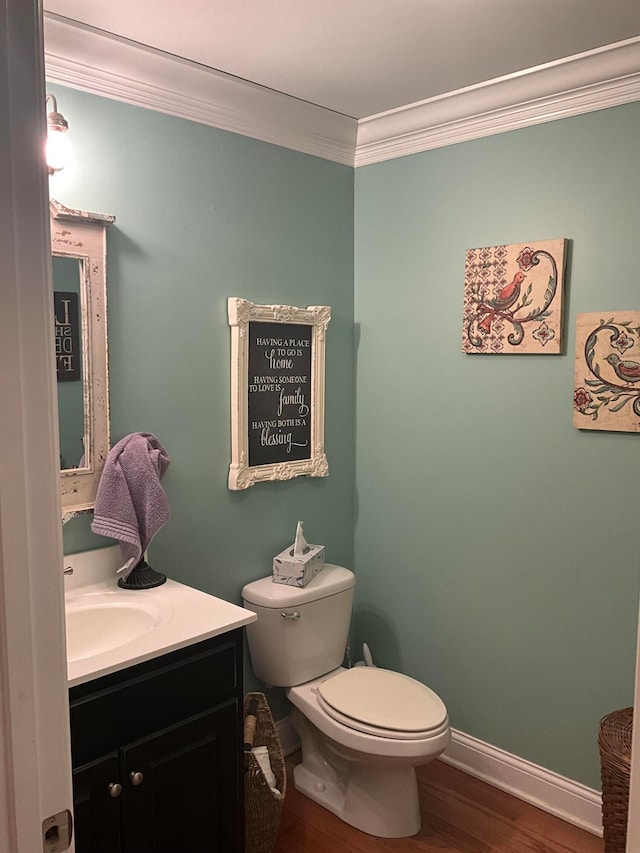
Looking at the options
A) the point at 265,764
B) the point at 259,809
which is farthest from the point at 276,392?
the point at 259,809

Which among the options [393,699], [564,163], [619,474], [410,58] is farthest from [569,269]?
[393,699]

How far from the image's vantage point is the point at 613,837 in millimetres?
2006

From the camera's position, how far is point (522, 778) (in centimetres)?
248

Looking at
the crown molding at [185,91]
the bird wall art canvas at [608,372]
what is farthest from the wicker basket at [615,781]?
the crown molding at [185,91]

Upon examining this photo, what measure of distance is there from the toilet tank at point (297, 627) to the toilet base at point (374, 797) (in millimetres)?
264

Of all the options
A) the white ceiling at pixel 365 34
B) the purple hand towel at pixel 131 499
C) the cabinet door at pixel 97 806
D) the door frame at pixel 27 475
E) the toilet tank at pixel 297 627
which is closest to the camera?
the door frame at pixel 27 475

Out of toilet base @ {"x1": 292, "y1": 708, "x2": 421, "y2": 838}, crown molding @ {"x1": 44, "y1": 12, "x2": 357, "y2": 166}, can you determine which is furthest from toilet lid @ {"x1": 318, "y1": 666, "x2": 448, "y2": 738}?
crown molding @ {"x1": 44, "y1": 12, "x2": 357, "y2": 166}

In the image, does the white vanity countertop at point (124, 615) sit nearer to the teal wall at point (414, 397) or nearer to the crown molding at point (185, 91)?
the teal wall at point (414, 397)

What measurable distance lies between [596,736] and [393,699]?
667 mm

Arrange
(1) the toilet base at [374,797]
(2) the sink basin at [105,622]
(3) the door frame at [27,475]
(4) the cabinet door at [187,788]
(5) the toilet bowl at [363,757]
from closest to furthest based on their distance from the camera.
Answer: (3) the door frame at [27,475]
(4) the cabinet door at [187,788]
(2) the sink basin at [105,622]
(5) the toilet bowl at [363,757]
(1) the toilet base at [374,797]

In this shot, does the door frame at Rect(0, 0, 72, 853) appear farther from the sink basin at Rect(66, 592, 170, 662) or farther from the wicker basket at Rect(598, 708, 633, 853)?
the wicker basket at Rect(598, 708, 633, 853)

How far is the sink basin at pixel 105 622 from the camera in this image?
1924 mm

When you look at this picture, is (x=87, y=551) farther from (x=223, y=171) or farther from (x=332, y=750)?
(x=223, y=171)

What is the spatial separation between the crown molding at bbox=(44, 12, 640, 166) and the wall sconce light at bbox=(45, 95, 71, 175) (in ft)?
0.53
